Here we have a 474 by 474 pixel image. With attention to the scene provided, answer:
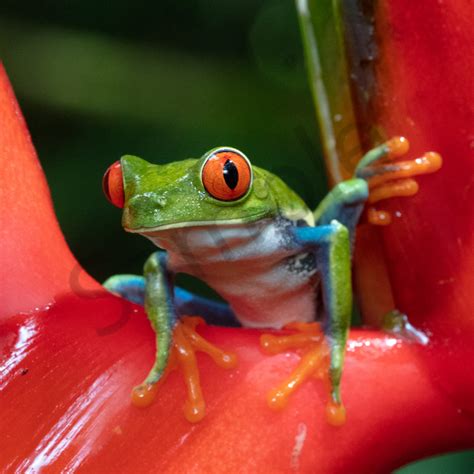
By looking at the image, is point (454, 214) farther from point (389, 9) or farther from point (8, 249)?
point (8, 249)

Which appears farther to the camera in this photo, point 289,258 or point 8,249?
point 289,258

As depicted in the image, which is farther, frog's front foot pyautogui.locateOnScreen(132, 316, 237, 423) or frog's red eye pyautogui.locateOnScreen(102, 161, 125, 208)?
frog's red eye pyautogui.locateOnScreen(102, 161, 125, 208)

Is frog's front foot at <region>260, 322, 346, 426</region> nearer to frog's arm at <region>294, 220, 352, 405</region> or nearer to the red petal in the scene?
frog's arm at <region>294, 220, 352, 405</region>

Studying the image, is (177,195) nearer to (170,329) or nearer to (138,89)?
(170,329)

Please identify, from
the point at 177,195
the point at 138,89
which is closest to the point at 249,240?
the point at 177,195

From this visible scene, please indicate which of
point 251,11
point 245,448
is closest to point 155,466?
point 245,448

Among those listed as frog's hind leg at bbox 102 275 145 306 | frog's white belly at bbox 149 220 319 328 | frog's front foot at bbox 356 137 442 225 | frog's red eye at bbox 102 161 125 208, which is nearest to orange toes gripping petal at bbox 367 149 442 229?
frog's front foot at bbox 356 137 442 225
